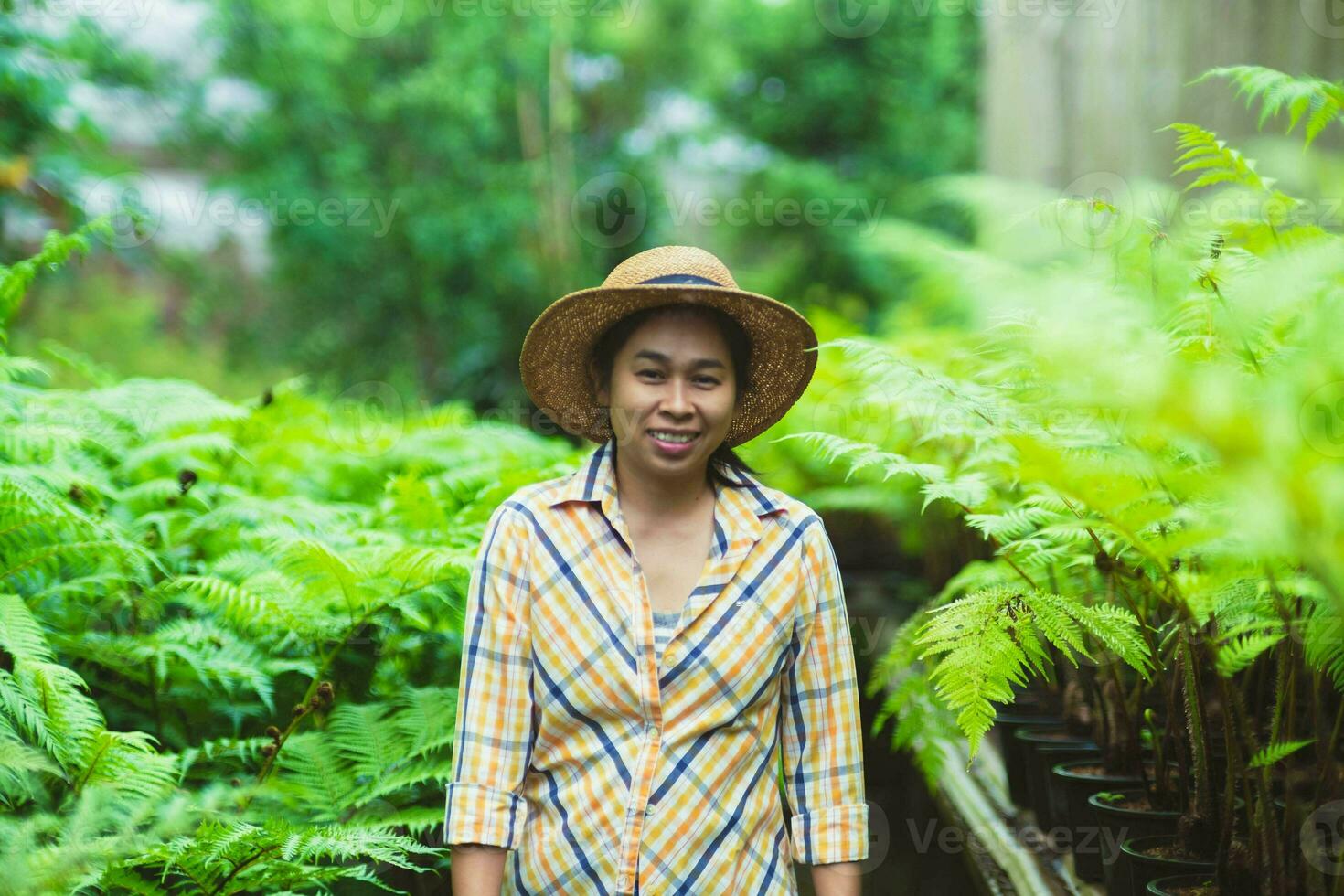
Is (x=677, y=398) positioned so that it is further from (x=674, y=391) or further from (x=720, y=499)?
(x=720, y=499)

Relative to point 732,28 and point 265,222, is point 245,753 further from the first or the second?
point 732,28

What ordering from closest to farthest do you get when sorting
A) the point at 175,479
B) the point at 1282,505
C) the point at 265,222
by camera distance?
the point at 1282,505
the point at 175,479
the point at 265,222

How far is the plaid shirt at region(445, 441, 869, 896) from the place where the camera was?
1.62m

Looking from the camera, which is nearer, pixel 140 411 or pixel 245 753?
pixel 245 753

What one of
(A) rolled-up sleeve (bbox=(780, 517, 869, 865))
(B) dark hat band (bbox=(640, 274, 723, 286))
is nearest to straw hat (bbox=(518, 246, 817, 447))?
(B) dark hat band (bbox=(640, 274, 723, 286))

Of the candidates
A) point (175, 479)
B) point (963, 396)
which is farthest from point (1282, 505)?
point (175, 479)

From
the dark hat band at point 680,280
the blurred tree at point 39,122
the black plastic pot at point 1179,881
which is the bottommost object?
the black plastic pot at point 1179,881

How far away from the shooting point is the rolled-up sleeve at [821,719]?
175 cm

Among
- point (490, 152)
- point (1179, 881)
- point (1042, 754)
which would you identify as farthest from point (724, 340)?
point (490, 152)

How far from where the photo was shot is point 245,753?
7.25 feet

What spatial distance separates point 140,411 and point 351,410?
2.23 m

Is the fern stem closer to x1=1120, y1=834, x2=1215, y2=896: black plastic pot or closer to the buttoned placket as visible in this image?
the buttoned placket

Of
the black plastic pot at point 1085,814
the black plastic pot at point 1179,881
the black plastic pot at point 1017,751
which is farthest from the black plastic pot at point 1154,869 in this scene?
the black plastic pot at point 1017,751

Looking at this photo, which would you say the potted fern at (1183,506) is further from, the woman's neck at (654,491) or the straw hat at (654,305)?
the woman's neck at (654,491)
